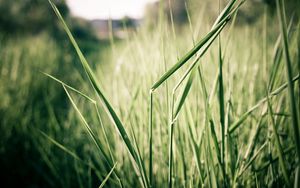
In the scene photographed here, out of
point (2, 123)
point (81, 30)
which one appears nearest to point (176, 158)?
point (2, 123)

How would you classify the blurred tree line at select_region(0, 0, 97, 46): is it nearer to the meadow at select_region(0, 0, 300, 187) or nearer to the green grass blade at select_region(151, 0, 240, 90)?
the meadow at select_region(0, 0, 300, 187)

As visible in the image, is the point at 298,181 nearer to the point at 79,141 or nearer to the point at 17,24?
the point at 79,141

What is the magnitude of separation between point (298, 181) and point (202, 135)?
19 centimetres

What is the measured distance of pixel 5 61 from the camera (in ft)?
5.42

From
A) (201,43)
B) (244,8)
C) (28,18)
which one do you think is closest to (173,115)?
(201,43)

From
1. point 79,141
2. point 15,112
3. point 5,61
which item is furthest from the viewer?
point 5,61

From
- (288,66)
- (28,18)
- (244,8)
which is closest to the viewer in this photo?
(288,66)

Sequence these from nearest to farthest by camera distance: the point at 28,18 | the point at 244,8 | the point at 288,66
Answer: the point at 288,66 → the point at 244,8 → the point at 28,18

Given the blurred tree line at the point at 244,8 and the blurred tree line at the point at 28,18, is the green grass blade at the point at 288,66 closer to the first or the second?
the blurred tree line at the point at 244,8

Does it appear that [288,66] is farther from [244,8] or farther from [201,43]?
[244,8]

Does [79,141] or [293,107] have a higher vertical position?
[293,107]

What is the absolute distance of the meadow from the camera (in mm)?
297

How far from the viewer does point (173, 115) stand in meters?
0.29

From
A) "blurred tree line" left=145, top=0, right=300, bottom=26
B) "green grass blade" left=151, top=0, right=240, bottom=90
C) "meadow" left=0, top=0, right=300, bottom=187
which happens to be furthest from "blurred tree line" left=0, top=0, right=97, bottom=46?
"green grass blade" left=151, top=0, right=240, bottom=90
